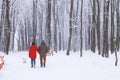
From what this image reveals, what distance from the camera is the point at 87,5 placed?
6159 cm

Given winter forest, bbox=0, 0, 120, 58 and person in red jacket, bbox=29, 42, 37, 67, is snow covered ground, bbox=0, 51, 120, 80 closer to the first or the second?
person in red jacket, bbox=29, 42, 37, 67

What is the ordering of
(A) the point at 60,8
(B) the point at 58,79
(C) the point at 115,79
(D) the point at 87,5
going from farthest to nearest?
(A) the point at 60,8, (D) the point at 87,5, (C) the point at 115,79, (B) the point at 58,79

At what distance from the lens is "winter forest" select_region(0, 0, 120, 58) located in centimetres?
3569

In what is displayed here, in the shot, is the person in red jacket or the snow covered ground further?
the person in red jacket

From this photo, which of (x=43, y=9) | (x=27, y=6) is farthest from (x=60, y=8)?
(x=27, y=6)

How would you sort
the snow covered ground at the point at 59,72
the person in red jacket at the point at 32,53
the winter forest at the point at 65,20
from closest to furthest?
the snow covered ground at the point at 59,72
the person in red jacket at the point at 32,53
the winter forest at the point at 65,20

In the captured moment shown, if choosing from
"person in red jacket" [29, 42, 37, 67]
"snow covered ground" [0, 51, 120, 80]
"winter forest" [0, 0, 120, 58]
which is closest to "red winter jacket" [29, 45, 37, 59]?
"person in red jacket" [29, 42, 37, 67]

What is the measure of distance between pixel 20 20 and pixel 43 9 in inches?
390

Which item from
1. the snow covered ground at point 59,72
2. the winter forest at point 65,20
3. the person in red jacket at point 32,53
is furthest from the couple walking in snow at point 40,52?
the winter forest at point 65,20

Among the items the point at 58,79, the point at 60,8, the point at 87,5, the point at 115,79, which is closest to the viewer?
the point at 58,79

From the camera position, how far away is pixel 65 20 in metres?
66.2

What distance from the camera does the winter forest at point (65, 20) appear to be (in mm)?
35688

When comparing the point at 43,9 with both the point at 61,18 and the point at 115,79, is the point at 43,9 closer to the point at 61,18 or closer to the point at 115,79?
the point at 61,18

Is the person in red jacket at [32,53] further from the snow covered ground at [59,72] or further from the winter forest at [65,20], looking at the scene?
the winter forest at [65,20]
